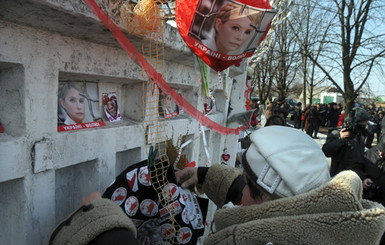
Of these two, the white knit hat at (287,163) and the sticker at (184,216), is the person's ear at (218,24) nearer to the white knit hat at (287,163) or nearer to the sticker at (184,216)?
the white knit hat at (287,163)

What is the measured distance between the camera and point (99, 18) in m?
1.52

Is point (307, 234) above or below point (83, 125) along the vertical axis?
below

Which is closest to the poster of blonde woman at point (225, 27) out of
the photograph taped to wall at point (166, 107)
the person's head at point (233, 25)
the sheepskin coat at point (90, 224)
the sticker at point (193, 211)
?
the person's head at point (233, 25)

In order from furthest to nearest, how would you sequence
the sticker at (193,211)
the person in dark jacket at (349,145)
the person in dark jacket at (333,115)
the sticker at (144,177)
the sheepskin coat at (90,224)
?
the person in dark jacket at (333,115)
the person in dark jacket at (349,145)
the sticker at (193,211)
the sticker at (144,177)
the sheepskin coat at (90,224)

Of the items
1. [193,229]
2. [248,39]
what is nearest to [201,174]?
[193,229]

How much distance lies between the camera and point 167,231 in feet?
6.18

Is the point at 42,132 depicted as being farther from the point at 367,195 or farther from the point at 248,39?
the point at 367,195

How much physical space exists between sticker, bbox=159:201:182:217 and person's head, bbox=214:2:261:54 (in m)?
1.16

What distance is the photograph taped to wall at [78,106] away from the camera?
1837 mm

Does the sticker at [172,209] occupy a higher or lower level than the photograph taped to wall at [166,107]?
lower

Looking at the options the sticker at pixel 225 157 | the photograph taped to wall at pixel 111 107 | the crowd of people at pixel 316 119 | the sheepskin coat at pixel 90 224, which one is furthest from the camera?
the crowd of people at pixel 316 119

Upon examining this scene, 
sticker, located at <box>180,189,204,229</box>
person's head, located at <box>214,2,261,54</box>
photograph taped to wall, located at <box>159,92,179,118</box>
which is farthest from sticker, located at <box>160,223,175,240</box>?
person's head, located at <box>214,2,261,54</box>

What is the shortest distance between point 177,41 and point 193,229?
147 centimetres

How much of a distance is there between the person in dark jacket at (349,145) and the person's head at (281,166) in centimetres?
302
